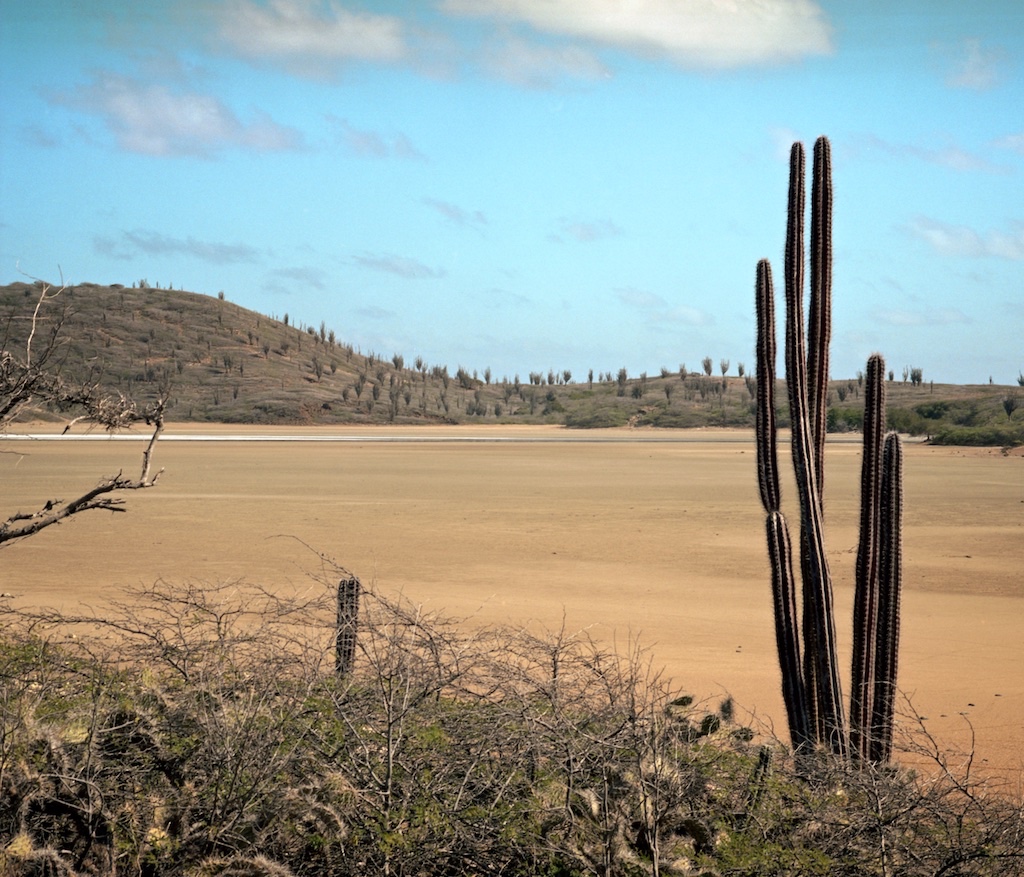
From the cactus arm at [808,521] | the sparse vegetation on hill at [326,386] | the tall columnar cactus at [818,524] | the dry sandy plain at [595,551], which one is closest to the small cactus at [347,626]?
the dry sandy plain at [595,551]

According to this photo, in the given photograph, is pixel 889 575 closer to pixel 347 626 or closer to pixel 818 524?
pixel 818 524

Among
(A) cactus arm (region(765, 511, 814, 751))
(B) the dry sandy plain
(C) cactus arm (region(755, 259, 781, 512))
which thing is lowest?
(B) the dry sandy plain

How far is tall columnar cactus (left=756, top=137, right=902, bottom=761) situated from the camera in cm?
774

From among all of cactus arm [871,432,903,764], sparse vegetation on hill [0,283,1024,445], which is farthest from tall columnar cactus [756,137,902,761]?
sparse vegetation on hill [0,283,1024,445]

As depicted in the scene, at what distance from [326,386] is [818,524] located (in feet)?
306

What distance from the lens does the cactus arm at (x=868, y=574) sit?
7867mm

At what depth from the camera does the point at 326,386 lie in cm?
9931

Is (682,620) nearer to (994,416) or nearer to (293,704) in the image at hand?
(293,704)

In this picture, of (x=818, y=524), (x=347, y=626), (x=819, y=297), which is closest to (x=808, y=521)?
(x=818, y=524)

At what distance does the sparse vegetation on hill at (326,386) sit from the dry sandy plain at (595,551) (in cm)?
4065

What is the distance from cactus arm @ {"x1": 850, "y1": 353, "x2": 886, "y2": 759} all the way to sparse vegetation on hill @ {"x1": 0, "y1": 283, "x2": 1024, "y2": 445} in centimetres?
6290

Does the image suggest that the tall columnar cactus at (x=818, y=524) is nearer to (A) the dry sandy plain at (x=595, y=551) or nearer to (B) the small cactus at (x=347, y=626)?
(A) the dry sandy plain at (x=595, y=551)

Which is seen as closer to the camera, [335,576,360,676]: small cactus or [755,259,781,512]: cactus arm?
[335,576,360,676]: small cactus

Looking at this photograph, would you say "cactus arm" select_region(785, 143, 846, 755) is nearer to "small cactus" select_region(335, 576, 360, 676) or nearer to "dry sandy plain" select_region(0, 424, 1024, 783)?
"dry sandy plain" select_region(0, 424, 1024, 783)
